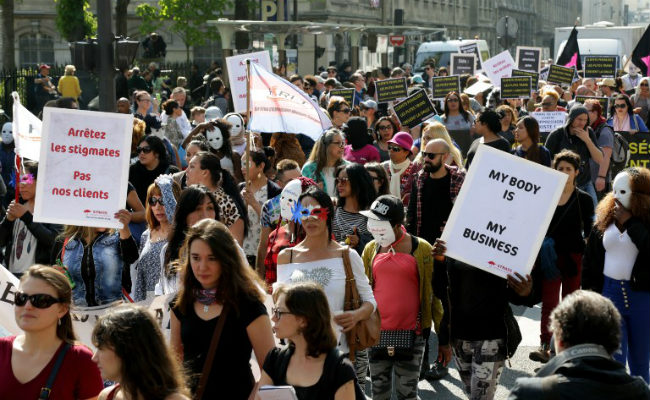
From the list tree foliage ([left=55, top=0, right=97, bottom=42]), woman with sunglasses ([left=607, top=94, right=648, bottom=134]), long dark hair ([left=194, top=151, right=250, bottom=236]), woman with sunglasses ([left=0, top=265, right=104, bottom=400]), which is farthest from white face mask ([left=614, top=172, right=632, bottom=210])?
tree foliage ([left=55, top=0, right=97, bottom=42])

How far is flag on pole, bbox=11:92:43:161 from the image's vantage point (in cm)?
826

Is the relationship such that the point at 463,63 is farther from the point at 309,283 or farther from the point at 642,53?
the point at 309,283

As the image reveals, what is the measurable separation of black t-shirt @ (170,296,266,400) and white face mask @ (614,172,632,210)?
316cm

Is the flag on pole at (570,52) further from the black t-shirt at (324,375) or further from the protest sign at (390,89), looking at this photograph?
the black t-shirt at (324,375)

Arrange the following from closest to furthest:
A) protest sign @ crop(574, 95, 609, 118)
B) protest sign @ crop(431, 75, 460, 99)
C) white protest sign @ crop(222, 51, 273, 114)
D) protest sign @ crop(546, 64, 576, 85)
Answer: white protest sign @ crop(222, 51, 273, 114) < protest sign @ crop(574, 95, 609, 118) < protest sign @ crop(431, 75, 460, 99) < protest sign @ crop(546, 64, 576, 85)

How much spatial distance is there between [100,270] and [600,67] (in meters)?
17.6

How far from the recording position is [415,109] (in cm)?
1404

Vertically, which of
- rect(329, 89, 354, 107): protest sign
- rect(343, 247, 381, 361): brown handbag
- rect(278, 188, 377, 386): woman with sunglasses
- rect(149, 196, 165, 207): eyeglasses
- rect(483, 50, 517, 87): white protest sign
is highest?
rect(483, 50, 517, 87): white protest sign

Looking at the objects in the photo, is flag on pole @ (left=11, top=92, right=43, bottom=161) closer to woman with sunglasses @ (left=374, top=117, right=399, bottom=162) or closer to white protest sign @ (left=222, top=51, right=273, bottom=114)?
woman with sunglasses @ (left=374, top=117, right=399, bottom=162)

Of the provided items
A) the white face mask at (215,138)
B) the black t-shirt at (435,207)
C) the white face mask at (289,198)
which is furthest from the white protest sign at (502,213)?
the white face mask at (215,138)

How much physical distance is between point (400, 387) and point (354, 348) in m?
0.72

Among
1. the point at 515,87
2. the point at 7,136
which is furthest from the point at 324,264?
the point at 515,87

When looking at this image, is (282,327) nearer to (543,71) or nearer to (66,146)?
A: (66,146)

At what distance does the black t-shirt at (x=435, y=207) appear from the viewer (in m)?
8.10
